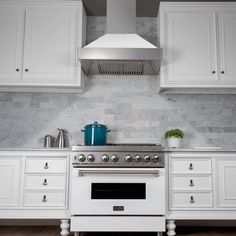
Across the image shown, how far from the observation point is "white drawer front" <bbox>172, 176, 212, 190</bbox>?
2510 mm

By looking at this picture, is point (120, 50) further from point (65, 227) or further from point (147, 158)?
point (65, 227)

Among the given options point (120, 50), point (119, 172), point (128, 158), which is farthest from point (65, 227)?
point (120, 50)

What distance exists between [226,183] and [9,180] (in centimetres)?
198

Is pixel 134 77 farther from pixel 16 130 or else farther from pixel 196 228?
pixel 196 228

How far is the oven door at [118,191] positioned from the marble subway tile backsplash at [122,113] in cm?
75

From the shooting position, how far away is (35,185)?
2.50 m

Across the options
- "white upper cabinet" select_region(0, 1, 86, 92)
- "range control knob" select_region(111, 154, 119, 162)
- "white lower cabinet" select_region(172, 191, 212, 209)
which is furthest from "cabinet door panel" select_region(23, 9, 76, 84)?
"white lower cabinet" select_region(172, 191, 212, 209)

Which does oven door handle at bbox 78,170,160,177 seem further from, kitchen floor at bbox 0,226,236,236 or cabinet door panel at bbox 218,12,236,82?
cabinet door panel at bbox 218,12,236,82

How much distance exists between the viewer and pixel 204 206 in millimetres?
2490

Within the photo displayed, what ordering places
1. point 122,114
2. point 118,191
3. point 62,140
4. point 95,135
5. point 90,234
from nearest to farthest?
point 118,191
point 90,234
point 95,135
point 62,140
point 122,114

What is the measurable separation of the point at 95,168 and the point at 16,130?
4.01ft

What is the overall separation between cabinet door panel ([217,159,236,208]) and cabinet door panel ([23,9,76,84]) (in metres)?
1.73

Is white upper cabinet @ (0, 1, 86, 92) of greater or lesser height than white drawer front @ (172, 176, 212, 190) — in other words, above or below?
above

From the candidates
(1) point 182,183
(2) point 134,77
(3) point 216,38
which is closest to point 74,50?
(2) point 134,77
